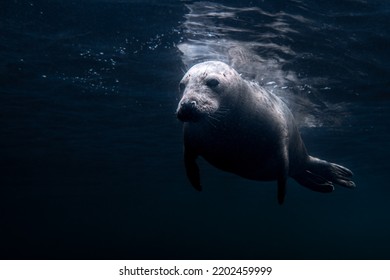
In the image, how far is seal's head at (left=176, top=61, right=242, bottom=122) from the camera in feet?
14.3

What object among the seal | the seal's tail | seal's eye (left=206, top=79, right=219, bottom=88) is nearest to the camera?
the seal

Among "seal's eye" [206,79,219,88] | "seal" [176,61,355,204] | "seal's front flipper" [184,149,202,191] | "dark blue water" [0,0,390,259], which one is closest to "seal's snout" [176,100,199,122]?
"seal" [176,61,355,204]

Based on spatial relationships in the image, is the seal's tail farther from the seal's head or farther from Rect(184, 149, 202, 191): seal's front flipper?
the seal's head

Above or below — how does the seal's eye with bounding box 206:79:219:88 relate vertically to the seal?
above

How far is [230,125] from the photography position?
16.8 ft

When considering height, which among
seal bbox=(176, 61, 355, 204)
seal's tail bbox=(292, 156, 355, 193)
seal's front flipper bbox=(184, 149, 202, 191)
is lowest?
seal's tail bbox=(292, 156, 355, 193)

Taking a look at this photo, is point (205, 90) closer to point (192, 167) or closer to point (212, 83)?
point (212, 83)

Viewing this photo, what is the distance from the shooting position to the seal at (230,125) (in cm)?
481

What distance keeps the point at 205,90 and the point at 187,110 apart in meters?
0.65

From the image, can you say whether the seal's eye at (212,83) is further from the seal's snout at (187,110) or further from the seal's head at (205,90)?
the seal's snout at (187,110)

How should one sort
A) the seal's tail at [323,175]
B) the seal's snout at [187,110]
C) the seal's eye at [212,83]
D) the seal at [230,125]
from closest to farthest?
the seal's snout at [187,110] < the seal at [230,125] < the seal's eye at [212,83] < the seal's tail at [323,175]

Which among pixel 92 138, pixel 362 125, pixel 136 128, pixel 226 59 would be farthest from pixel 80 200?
pixel 226 59

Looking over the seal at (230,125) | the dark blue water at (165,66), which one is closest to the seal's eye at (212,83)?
the seal at (230,125)

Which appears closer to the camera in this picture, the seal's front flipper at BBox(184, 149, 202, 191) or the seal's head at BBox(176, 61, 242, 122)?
the seal's head at BBox(176, 61, 242, 122)
